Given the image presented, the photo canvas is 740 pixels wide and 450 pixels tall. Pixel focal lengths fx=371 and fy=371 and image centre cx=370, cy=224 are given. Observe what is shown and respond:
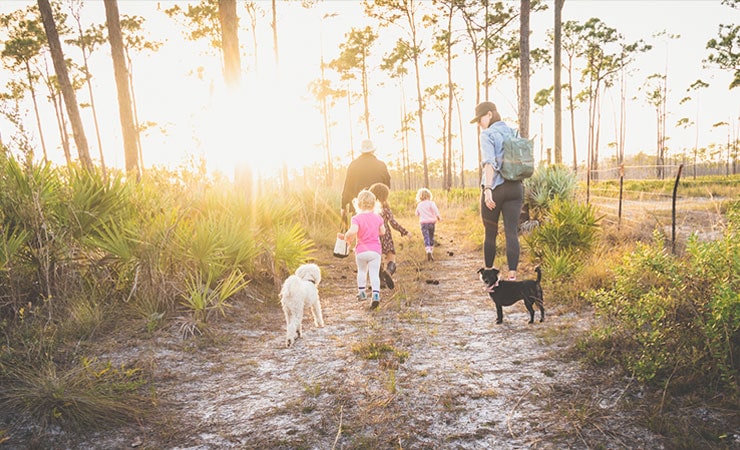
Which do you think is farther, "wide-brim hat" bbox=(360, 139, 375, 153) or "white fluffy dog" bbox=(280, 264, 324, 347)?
"wide-brim hat" bbox=(360, 139, 375, 153)

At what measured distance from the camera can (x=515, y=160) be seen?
4.11 m

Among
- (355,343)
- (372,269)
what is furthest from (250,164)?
(355,343)

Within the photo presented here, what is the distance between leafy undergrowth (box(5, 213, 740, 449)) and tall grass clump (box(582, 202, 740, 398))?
6.4 inches

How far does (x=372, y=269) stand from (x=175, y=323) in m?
2.24

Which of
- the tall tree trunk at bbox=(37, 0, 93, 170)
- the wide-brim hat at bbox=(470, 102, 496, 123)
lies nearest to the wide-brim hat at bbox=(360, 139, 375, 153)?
the wide-brim hat at bbox=(470, 102, 496, 123)

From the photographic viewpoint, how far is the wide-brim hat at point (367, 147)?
6.07 meters

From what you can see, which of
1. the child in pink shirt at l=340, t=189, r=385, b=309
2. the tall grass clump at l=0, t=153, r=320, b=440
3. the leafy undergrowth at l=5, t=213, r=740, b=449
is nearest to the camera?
the leafy undergrowth at l=5, t=213, r=740, b=449

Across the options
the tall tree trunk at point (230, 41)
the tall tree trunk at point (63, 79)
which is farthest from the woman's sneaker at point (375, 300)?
the tall tree trunk at point (63, 79)

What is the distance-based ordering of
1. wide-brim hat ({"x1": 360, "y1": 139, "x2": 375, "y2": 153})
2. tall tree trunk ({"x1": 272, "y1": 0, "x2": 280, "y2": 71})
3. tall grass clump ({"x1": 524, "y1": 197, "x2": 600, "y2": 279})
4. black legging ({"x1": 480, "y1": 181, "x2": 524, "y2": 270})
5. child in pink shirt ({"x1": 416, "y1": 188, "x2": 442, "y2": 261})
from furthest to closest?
tall tree trunk ({"x1": 272, "y1": 0, "x2": 280, "y2": 71}) < child in pink shirt ({"x1": 416, "y1": 188, "x2": 442, "y2": 261}) < wide-brim hat ({"x1": 360, "y1": 139, "x2": 375, "y2": 153}) < tall grass clump ({"x1": 524, "y1": 197, "x2": 600, "y2": 279}) < black legging ({"x1": 480, "y1": 181, "x2": 524, "y2": 270})

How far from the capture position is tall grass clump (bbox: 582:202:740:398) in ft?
6.98

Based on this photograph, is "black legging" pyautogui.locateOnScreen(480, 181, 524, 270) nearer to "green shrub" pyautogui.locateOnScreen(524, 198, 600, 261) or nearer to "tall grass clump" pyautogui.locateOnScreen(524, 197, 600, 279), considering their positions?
"tall grass clump" pyautogui.locateOnScreen(524, 197, 600, 279)

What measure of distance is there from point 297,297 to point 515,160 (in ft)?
9.07

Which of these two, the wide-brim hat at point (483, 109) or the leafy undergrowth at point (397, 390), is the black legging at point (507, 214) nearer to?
the leafy undergrowth at point (397, 390)

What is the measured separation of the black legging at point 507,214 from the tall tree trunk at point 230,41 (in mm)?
5410
